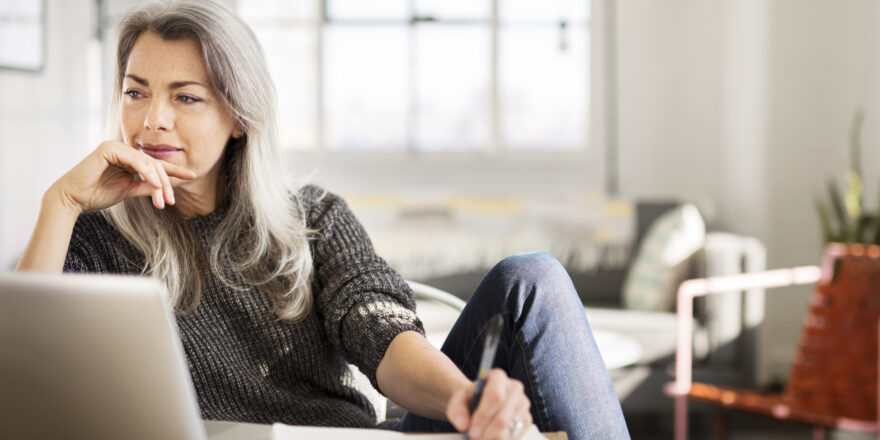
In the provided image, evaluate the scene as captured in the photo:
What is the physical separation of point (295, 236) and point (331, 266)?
0.08 meters

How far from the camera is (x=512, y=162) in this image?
445 cm

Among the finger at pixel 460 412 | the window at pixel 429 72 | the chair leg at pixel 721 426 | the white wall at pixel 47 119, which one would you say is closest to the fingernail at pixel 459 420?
the finger at pixel 460 412

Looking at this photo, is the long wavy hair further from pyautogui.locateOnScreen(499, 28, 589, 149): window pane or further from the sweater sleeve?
pyautogui.locateOnScreen(499, 28, 589, 149): window pane

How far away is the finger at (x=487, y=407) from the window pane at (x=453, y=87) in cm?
367

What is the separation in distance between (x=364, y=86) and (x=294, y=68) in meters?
0.37

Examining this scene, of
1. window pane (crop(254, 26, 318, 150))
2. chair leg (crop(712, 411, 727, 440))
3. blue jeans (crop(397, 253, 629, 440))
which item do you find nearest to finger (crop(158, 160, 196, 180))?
blue jeans (crop(397, 253, 629, 440))

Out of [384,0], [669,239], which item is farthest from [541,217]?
[384,0]

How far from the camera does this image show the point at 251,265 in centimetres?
138

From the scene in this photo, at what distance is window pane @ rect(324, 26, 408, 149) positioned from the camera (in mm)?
4461

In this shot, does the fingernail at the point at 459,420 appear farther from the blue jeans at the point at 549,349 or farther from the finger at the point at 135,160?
the finger at the point at 135,160

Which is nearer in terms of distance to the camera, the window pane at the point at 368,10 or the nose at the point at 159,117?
the nose at the point at 159,117

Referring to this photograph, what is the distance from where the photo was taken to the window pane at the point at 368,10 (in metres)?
4.45

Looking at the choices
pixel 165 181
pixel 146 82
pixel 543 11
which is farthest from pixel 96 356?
pixel 543 11

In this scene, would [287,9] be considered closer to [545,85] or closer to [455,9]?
[455,9]
